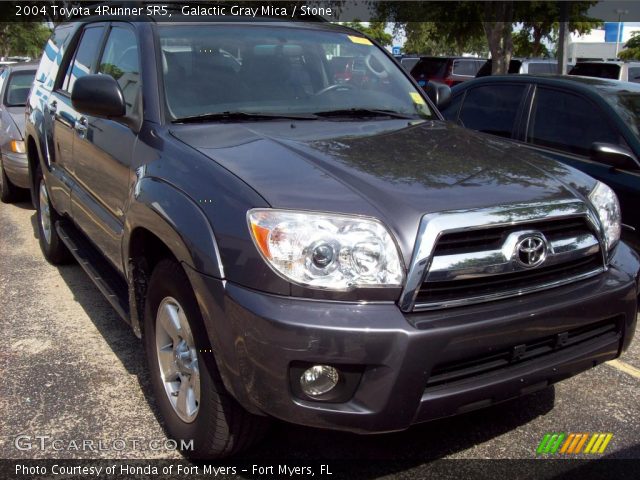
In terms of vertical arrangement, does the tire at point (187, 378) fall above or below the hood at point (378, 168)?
below

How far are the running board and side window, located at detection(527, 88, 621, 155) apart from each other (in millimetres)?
3339

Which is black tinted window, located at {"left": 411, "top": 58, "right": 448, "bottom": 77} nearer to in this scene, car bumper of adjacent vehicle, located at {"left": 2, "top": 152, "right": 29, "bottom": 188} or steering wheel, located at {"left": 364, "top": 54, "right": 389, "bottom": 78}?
car bumper of adjacent vehicle, located at {"left": 2, "top": 152, "right": 29, "bottom": 188}

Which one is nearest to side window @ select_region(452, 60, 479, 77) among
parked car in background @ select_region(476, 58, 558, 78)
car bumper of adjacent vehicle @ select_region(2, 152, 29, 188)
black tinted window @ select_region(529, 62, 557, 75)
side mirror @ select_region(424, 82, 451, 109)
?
parked car in background @ select_region(476, 58, 558, 78)

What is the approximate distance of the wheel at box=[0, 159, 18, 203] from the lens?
7723 millimetres

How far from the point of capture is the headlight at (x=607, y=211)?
2.88 m

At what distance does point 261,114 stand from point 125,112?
66 cm

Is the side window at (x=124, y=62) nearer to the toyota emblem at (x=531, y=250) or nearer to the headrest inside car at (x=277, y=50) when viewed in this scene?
the headrest inside car at (x=277, y=50)

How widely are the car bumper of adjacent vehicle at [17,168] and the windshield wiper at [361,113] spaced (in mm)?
4779

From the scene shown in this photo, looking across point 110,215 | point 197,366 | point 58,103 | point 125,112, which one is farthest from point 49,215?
point 197,366

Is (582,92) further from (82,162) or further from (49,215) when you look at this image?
(49,215)

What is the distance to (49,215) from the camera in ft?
17.4

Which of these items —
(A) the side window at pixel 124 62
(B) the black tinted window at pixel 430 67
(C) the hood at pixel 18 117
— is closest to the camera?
(A) the side window at pixel 124 62

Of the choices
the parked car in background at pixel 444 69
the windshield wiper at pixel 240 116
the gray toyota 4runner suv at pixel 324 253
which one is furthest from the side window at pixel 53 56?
the parked car in background at pixel 444 69

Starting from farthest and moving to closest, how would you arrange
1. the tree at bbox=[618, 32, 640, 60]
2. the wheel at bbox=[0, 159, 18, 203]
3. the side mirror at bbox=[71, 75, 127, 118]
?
the tree at bbox=[618, 32, 640, 60] < the wheel at bbox=[0, 159, 18, 203] < the side mirror at bbox=[71, 75, 127, 118]
